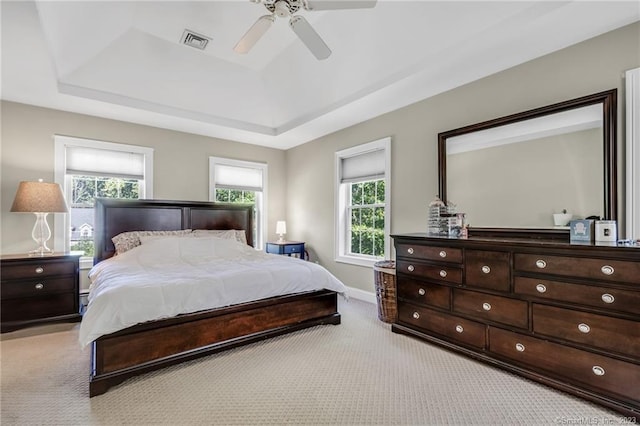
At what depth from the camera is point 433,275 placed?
2895mm

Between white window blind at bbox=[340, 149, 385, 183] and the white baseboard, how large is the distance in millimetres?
1650

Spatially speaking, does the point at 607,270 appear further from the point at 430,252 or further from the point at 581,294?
the point at 430,252

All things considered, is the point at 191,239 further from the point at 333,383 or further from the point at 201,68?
the point at 333,383

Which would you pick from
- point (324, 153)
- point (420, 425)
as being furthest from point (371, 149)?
point (420, 425)

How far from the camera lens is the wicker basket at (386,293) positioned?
3482 mm

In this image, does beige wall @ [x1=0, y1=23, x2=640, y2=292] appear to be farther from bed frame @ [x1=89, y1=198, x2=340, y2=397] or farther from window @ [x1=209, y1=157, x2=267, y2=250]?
bed frame @ [x1=89, y1=198, x2=340, y2=397]

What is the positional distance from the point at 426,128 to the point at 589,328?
8.18 ft

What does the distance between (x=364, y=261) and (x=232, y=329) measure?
2268mm

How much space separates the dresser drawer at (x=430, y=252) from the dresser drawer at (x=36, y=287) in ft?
12.3

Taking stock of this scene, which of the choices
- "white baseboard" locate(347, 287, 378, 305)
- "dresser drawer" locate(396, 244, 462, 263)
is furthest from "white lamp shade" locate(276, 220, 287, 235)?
"dresser drawer" locate(396, 244, 462, 263)

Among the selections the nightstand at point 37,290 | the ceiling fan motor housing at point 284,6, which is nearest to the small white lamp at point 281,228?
the nightstand at point 37,290

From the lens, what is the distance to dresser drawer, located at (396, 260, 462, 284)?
2.72 meters

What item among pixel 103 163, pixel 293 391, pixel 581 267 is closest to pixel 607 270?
pixel 581 267

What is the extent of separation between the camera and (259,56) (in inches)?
157
